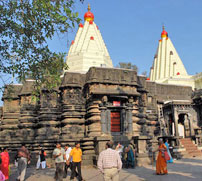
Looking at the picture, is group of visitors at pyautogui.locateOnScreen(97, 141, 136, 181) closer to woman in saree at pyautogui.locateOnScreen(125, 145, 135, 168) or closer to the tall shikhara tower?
woman in saree at pyautogui.locateOnScreen(125, 145, 135, 168)

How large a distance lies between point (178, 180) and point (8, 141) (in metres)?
12.5

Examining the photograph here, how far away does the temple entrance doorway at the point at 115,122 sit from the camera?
1516 centimetres

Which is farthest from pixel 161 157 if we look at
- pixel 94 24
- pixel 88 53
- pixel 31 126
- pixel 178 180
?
pixel 94 24

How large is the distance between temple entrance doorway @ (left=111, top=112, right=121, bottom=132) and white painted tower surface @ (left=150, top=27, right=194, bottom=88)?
21.3 meters

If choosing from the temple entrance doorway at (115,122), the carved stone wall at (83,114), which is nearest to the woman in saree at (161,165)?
the carved stone wall at (83,114)

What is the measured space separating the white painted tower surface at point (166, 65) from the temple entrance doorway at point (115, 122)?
21.3 meters

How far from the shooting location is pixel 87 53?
102 feet

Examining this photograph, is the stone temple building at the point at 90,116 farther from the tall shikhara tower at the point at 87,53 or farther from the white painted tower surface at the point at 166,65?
the white painted tower surface at the point at 166,65

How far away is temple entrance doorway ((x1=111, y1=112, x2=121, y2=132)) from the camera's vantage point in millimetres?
15156

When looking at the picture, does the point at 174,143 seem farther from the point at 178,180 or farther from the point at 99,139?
the point at 178,180

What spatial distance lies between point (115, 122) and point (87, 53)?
17594 mm

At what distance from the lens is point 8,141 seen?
16.1 metres

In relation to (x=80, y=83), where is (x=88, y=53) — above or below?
above

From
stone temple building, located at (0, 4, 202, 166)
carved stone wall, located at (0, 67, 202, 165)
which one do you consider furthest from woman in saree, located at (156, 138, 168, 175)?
carved stone wall, located at (0, 67, 202, 165)
